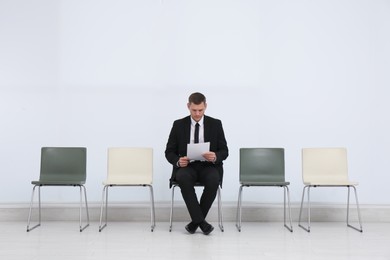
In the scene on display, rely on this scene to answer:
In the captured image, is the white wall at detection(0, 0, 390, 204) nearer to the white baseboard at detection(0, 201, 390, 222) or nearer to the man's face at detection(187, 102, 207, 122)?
the white baseboard at detection(0, 201, 390, 222)

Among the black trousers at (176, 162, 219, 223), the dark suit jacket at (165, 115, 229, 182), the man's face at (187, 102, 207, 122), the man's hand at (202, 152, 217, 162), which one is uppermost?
the man's face at (187, 102, 207, 122)

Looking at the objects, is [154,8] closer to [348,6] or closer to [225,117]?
[225,117]

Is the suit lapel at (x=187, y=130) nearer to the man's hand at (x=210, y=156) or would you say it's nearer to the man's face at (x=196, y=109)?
the man's face at (x=196, y=109)

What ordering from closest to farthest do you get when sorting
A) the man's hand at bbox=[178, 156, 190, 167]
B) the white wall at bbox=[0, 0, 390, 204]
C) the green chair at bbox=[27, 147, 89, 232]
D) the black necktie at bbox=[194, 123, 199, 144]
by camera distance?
the man's hand at bbox=[178, 156, 190, 167], the black necktie at bbox=[194, 123, 199, 144], the green chair at bbox=[27, 147, 89, 232], the white wall at bbox=[0, 0, 390, 204]

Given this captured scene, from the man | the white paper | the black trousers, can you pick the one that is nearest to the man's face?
the man

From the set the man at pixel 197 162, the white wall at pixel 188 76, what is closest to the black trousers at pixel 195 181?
the man at pixel 197 162

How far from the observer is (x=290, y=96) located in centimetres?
526

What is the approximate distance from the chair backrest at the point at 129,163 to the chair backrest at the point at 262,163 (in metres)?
0.99

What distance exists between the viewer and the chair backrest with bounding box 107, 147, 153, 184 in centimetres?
479

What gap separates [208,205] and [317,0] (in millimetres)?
2743

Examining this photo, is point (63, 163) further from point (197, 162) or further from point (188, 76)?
point (188, 76)

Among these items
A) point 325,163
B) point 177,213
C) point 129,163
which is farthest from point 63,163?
point 325,163

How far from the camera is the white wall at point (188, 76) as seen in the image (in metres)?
5.22

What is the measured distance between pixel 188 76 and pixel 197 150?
1351 millimetres
